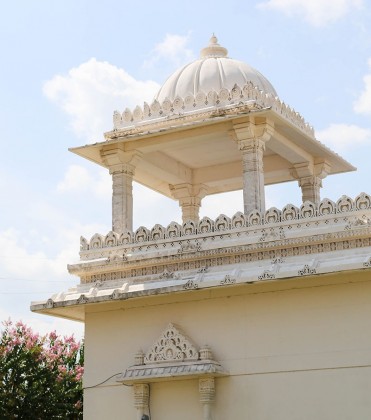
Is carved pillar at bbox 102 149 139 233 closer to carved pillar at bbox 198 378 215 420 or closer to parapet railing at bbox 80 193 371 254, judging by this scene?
parapet railing at bbox 80 193 371 254

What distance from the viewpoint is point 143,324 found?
50.0 ft

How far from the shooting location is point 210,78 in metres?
17.1

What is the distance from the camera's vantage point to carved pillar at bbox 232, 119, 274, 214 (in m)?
15.5

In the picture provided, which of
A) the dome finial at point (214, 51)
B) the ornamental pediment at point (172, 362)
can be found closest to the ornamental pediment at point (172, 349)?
the ornamental pediment at point (172, 362)

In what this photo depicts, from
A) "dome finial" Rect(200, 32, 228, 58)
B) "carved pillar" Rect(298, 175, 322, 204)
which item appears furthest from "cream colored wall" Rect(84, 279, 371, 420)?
"dome finial" Rect(200, 32, 228, 58)

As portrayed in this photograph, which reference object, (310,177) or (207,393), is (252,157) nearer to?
(310,177)

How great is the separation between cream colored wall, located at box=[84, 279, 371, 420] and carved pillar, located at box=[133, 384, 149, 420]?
0.13 metres

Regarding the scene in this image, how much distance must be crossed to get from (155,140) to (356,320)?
17.0ft

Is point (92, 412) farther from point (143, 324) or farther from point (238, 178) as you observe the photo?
point (238, 178)

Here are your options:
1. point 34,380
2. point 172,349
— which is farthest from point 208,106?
point 34,380

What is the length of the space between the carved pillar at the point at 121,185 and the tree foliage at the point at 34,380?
20.1ft

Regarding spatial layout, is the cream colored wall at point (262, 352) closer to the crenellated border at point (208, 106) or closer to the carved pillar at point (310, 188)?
the crenellated border at point (208, 106)

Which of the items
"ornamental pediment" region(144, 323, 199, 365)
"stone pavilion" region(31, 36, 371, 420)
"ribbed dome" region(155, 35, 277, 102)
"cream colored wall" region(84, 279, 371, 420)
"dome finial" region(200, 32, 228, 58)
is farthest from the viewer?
"dome finial" region(200, 32, 228, 58)

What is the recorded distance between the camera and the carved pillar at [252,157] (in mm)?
15508
